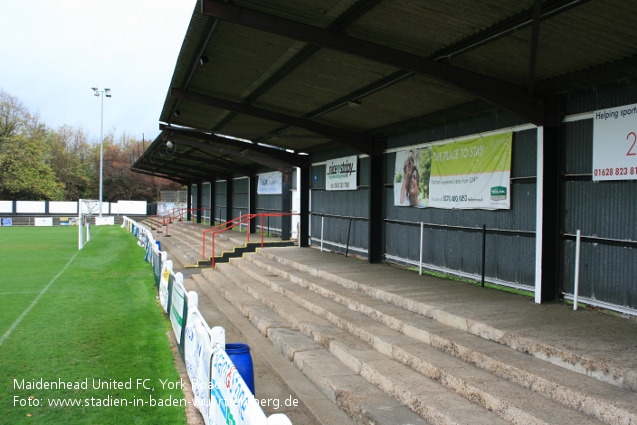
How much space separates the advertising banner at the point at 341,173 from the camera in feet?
46.0

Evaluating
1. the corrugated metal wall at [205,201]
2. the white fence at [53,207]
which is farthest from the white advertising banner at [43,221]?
the corrugated metal wall at [205,201]

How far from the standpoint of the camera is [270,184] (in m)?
22.3

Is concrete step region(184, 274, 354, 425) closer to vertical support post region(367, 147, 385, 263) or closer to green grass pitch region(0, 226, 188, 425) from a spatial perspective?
green grass pitch region(0, 226, 188, 425)

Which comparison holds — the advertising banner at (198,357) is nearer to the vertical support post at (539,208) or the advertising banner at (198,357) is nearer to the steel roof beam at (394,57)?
the steel roof beam at (394,57)

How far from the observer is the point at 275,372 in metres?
6.93

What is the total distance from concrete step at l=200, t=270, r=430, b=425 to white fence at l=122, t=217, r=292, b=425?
140 centimetres

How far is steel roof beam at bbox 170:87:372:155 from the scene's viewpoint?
39.8 ft

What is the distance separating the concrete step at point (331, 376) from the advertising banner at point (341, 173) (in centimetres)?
521

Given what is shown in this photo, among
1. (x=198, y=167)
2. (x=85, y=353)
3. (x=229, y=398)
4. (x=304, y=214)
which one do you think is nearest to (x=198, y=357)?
(x=229, y=398)

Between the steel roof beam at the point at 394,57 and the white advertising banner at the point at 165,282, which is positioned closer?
the steel roof beam at the point at 394,57

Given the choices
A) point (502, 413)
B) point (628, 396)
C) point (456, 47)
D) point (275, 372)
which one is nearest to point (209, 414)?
point (275, 372)

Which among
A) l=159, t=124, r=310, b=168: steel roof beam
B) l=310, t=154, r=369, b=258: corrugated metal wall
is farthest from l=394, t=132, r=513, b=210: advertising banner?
l=159, t=124, r=310, b=168: steel roof beam

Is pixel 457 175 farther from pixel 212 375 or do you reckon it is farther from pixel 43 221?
pixel 43 221

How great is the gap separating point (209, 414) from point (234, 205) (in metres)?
24.3
